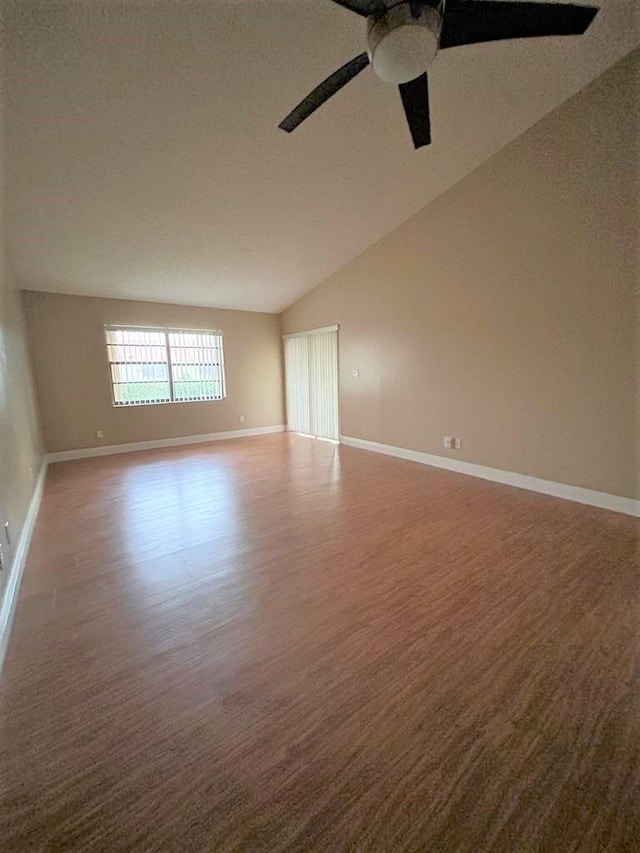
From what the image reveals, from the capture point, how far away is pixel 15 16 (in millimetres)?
1796

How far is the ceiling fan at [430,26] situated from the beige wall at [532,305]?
1.56 m

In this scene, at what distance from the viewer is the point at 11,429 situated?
2613mm

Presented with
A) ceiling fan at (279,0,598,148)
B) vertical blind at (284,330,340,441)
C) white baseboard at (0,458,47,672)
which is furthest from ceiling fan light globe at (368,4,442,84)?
vertical blind at (284,330,340,441)

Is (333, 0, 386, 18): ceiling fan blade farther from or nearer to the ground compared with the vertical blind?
farther from the ground

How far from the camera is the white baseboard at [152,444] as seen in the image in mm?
5156

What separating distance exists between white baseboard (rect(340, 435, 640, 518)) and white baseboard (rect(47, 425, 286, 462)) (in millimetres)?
2743

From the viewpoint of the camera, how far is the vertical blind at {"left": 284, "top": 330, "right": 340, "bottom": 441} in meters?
6.01

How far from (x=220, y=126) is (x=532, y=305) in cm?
320

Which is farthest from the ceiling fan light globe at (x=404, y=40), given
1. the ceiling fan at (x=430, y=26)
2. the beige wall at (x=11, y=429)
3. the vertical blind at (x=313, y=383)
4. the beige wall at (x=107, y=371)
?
the beige wall at (x=107, y=371)

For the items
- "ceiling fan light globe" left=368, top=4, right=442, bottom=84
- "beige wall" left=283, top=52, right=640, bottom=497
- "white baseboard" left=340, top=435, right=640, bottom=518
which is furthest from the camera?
"white baseboard" left=340, top=435, right=640, bottom=518

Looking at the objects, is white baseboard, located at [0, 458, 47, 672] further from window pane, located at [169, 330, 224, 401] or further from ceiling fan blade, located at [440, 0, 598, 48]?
ceiling fan blade, located at [440, 0, 598, 48]

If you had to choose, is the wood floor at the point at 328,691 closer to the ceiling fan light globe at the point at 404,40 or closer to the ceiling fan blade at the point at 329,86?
the ceiling fan light globe at the point at 404,40

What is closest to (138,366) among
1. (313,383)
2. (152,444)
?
(152,444)

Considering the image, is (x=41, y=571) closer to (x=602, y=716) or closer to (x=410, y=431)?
(x=602, y=716)
